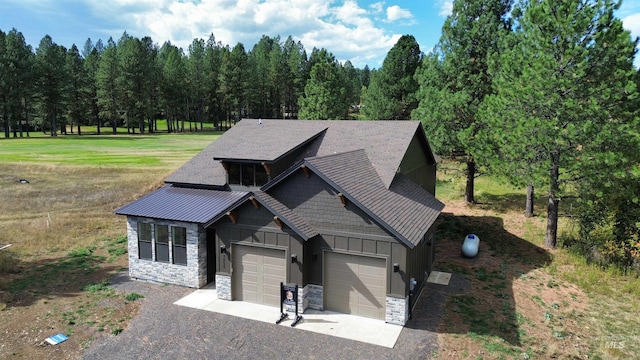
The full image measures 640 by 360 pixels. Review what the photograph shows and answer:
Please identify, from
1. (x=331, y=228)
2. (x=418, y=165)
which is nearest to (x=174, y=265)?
(x=331, y=228)

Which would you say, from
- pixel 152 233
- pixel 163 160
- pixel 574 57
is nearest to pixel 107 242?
pixel 152 233

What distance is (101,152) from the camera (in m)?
46.9

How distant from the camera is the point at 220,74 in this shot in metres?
78.6

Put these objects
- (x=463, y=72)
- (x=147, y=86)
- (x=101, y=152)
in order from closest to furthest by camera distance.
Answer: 1. (x=463, y=72)
2. (x=101, y=152)
3. (x=147, y=86)

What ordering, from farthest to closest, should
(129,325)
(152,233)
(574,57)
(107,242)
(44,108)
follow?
(44,108), (107,242), (574,57), (152,233), (129,325)

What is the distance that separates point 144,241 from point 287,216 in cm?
674

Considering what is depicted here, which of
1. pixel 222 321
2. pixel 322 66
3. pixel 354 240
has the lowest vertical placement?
pixel 222 321

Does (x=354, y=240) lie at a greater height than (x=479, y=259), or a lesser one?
greater

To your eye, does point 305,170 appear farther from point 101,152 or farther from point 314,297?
point 101,152

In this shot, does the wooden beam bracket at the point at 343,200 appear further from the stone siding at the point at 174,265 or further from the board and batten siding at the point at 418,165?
the stone siding at the point at 174,265

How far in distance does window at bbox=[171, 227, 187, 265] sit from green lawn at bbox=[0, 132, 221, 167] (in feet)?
80.3

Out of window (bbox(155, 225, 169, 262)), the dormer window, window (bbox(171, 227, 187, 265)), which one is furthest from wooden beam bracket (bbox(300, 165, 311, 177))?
window (bbox(155, 225, 169, 262))

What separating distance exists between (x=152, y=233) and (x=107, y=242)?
7289 mm

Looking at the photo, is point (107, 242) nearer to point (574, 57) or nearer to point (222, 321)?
point (222, 321)
